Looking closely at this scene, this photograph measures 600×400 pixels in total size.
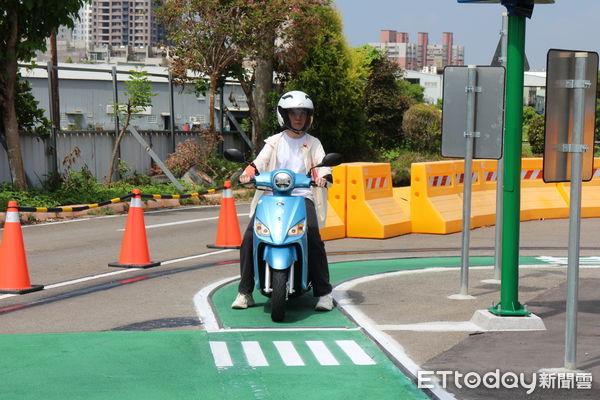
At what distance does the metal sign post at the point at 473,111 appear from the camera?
948 cm

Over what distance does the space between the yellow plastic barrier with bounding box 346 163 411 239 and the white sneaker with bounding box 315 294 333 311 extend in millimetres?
6797

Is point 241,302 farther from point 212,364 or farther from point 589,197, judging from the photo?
point 589,197

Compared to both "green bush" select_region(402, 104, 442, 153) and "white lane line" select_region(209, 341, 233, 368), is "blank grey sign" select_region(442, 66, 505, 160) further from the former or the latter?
"green bush" select_region(402, 104, 442, 153)

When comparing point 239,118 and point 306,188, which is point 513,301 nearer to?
point 306,188

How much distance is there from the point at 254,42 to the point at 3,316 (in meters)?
19.7

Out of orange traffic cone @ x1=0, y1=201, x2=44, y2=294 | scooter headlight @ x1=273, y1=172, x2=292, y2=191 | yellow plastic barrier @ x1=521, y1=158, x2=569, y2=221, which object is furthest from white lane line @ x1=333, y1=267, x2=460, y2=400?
yellow plastic barrier @ x1=521, y1=158, x2=569, y2=221

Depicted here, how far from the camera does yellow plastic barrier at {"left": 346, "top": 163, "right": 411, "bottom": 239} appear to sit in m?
15.8

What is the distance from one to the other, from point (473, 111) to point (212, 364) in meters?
4.12

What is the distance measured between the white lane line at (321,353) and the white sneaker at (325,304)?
1.32 m

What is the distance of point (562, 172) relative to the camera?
20.4 ft

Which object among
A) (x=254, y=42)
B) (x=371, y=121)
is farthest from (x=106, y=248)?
(x=371, y=121)

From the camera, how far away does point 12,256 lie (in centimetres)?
1019

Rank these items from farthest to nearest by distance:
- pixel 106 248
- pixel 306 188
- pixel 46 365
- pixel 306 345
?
pixel 106 248 < pixel 306 188 < pixel 306 345 < pixel 46 365

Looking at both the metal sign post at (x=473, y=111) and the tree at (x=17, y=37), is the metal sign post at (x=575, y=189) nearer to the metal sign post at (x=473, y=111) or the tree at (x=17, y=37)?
the metal sign post at (x=473, y=111)
